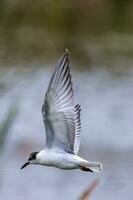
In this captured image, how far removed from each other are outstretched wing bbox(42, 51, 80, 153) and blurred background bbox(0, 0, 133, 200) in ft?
0.61

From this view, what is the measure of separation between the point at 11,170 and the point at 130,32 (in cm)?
680

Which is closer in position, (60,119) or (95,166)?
(95,166)

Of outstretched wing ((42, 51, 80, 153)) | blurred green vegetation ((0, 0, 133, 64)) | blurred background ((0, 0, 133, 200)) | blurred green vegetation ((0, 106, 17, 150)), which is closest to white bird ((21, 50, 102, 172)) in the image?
outstretched wing ((42, 51, 80, 153))

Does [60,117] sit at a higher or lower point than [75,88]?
lower

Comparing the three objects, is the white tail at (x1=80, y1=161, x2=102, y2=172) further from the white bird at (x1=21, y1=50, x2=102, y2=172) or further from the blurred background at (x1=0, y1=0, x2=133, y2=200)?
the blurred background at (x1=0, y1=0, x2=133, y2=200)

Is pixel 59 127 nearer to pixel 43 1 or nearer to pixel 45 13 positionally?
pixel 43 1

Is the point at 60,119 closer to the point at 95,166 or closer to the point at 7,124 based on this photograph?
the point at 95,166

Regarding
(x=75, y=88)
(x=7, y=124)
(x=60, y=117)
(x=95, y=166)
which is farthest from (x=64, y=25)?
(x=7, y=124)

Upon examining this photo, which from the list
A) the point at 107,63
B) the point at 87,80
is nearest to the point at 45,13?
the point at 107,63

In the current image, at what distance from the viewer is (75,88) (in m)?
11.0

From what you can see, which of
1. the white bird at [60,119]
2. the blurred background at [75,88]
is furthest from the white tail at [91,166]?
the blurred background at [75,88]

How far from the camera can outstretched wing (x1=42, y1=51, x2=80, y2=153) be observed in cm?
474

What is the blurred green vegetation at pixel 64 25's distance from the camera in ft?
45.2

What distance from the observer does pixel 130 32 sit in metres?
14.3
